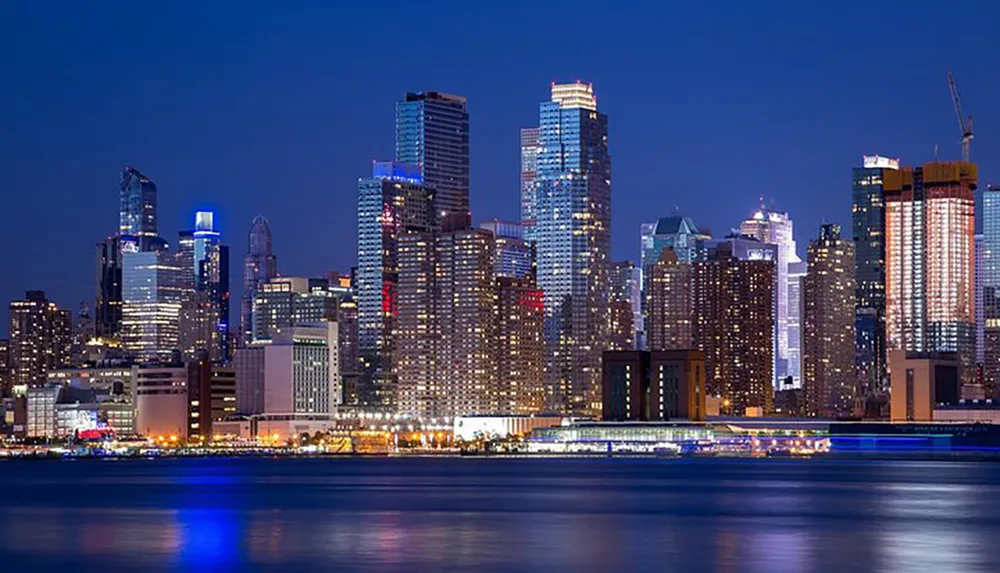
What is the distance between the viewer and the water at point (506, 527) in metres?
80.8

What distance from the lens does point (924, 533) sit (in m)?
99.2

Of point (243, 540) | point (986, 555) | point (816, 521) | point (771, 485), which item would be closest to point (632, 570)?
point (986, 555)

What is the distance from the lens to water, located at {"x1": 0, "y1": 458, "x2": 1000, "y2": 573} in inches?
3182

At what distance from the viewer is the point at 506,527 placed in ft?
337

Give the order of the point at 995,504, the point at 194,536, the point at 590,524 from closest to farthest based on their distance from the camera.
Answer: the point at 194,536, the point at 590,524, the point at 995,504

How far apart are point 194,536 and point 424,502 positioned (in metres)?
38.0

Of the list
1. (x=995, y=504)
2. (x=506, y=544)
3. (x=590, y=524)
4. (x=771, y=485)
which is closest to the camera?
(x=506, y=544)

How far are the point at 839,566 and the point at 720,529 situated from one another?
24.0m

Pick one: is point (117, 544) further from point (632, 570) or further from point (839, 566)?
point (839, 566)

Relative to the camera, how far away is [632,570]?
7669cm

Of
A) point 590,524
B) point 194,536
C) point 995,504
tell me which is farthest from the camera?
point 995,504

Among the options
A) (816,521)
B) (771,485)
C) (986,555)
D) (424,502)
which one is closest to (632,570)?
(986,555)

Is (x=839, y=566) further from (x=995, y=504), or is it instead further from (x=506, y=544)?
(x=995, y=504)

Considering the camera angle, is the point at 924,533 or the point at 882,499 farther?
the point at 882,499
